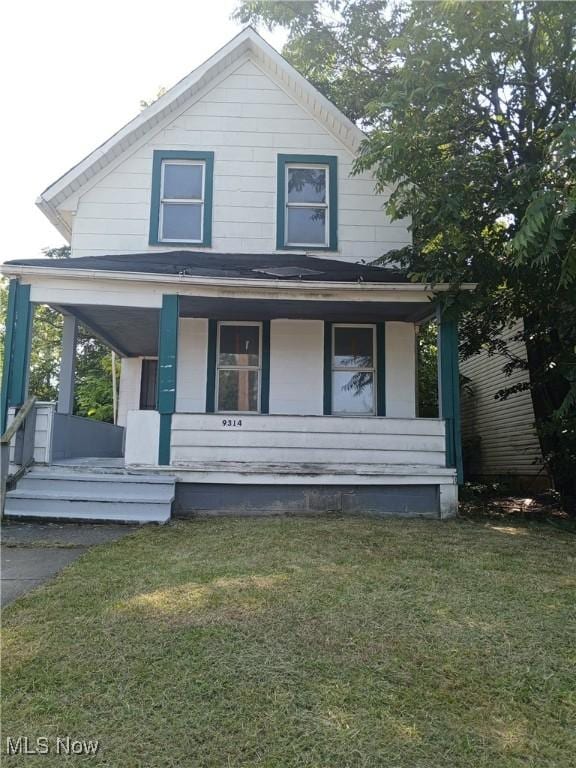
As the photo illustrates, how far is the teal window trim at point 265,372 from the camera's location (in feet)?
29.9

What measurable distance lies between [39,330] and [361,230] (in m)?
17.6

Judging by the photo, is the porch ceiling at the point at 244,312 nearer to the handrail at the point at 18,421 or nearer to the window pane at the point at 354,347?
the window pane at the point at 354,347

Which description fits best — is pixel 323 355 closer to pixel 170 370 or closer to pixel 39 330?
pixel 170 370

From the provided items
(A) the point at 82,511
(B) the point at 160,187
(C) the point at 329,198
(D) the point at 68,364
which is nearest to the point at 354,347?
(C) the point at 329,198

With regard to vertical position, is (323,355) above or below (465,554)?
above

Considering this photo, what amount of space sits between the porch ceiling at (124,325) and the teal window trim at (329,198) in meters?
2.66

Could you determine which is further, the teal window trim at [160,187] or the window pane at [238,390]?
the teal window trim at [160,187]

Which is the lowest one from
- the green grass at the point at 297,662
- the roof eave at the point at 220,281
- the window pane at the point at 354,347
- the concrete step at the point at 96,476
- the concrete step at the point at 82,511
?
the green grass at the point at 297,662

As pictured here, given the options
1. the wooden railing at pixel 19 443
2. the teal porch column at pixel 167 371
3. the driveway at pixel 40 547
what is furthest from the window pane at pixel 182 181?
the driveway at pixel 40 547

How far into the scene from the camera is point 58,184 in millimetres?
9297

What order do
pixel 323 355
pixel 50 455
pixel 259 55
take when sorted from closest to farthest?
pixel 50 455
pixel 323 355
pixel 259 55

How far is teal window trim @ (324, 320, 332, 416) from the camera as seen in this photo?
915cm

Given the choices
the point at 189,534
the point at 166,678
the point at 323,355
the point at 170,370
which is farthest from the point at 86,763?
the point at 323,355

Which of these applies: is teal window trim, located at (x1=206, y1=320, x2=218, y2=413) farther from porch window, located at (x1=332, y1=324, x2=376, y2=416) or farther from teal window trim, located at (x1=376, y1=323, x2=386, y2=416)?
teal window trim, located at (x1=376, y1=323, x2=386, y2=416)
